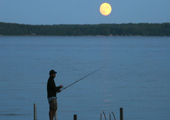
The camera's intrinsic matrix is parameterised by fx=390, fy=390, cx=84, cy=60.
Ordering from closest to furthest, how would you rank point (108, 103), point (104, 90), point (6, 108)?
point (6, 108)
point (108, 103)
point (104, 90)

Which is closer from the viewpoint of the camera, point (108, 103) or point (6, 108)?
A: point (6, 108)

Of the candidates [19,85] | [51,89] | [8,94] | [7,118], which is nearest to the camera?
[51,89]

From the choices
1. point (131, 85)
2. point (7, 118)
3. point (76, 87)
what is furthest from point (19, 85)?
point (7, 118)

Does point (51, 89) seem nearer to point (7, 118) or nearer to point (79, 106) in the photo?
point (7, 118)

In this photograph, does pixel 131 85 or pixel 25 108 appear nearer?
pixel 25 108

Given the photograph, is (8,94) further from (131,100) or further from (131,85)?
(131,85)

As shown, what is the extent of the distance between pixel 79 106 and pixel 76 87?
257 inches

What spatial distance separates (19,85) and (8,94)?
3.69 metres

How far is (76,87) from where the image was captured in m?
23.6

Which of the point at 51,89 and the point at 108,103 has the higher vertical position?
the point at 51,89

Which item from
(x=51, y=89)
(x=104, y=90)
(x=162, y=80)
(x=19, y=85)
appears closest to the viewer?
(x=51, y=89)

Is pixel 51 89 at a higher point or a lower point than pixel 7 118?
higher

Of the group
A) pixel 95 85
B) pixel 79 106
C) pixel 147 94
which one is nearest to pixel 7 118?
pixel 79 106

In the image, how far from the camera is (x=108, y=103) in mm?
18156
